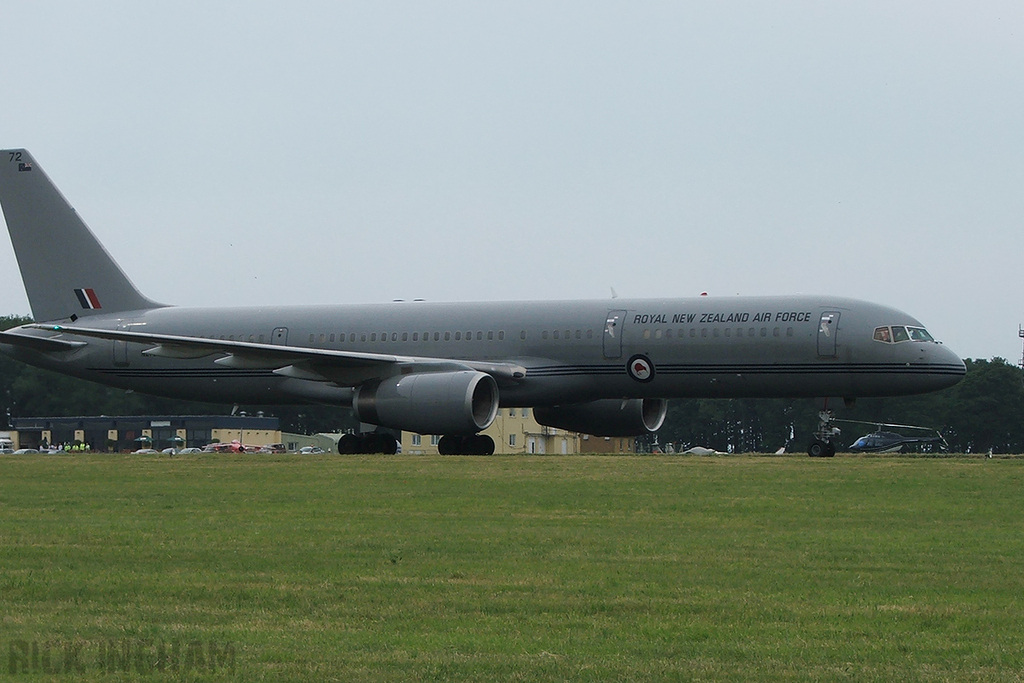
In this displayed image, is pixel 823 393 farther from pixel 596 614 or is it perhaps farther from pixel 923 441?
pixel 923 441

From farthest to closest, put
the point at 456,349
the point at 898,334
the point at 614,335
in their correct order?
the point at 456,349
the point at 614,335
the point at 898,334

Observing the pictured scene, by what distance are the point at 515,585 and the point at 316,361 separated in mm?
23455

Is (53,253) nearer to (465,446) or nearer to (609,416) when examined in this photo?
(465,446)

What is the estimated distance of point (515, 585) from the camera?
9.77 metres

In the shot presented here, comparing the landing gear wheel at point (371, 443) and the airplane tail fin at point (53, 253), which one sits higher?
the airplane tail fin at point (53, 253)

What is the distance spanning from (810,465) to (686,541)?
14165 mm

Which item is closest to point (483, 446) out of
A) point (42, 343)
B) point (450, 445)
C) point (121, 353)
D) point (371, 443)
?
point (450, 445)

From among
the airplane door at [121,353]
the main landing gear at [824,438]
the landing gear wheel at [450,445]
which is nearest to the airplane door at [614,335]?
the landing gear wheel at [450,445]

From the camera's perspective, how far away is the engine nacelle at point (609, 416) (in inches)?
1406

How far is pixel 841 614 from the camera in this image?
8.65 meters

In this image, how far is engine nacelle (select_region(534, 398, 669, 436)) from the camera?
117 feet

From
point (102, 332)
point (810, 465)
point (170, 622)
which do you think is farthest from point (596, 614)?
point (102, 332)

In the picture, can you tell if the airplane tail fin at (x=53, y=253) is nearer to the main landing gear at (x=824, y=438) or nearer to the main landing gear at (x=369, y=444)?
the main landing gear at (x=369, y=444)

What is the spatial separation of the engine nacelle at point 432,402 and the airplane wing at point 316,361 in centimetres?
48
